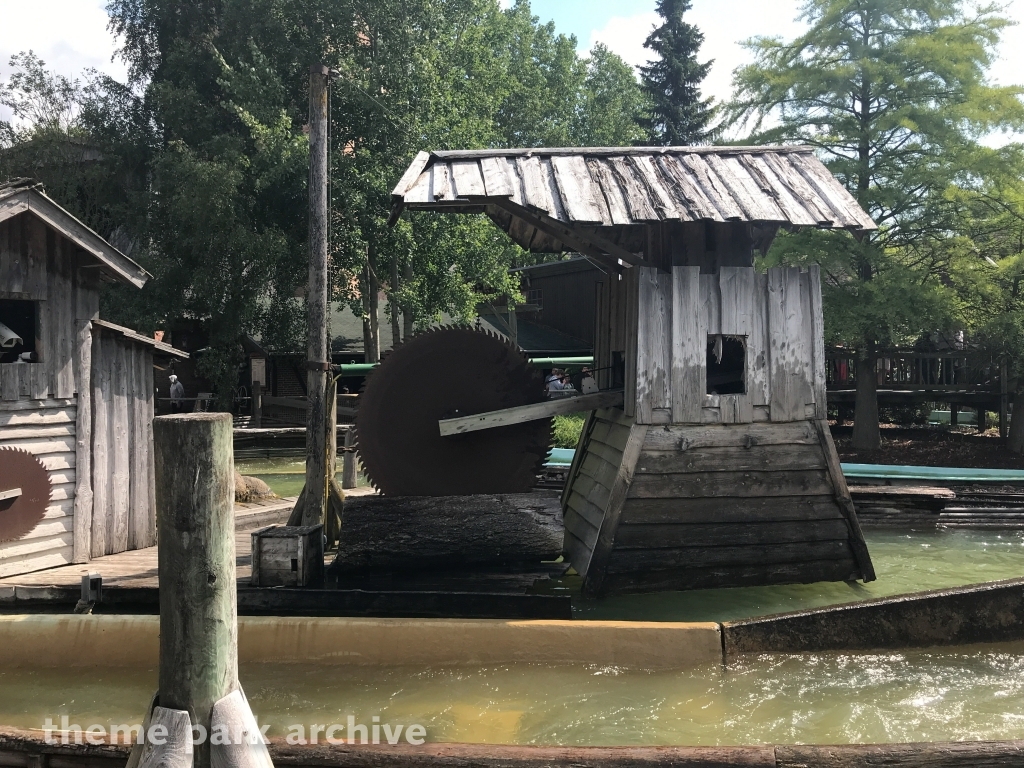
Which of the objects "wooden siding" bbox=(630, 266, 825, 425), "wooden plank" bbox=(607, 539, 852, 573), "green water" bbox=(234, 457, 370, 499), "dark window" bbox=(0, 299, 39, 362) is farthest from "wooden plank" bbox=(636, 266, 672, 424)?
"green water" bbox=(234, 457, 370, 499)

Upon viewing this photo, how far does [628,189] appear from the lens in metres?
8.34

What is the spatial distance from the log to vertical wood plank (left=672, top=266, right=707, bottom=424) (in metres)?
1.66

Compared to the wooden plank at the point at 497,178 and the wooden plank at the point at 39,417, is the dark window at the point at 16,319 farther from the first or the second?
the wooden plank at the point at 497,178

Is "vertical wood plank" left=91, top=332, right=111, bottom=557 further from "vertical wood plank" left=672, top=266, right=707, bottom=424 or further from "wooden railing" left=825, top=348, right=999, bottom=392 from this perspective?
"wooden railing" left=825, top=348, right=999, bottom=392

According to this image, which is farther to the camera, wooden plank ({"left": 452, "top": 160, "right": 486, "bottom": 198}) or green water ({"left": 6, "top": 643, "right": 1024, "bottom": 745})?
wooden plank ({"left": 452, "top": 160, "right": 486, "bottom": 198})

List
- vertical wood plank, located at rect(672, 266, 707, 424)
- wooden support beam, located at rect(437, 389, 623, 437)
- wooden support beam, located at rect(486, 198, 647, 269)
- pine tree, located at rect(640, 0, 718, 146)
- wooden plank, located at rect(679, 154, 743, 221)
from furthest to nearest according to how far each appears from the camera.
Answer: pine tree, located at rect(640, 0, 718, 146)
wooden support beam, located at rect(437, 389, 623, 437)
vertical wood plank, located at rect(672, 266, 707, 424)
wooden support beam, located at rect(486, 198, 647, 269)
wooden plank, located at rect(679, 154, 743, 221)

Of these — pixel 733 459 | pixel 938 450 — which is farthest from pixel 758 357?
pixel 938 450

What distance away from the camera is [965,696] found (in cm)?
646

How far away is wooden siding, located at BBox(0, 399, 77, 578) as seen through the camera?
8406 millimetres

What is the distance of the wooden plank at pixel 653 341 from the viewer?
8367mm

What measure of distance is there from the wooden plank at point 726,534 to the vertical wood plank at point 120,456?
5591mm

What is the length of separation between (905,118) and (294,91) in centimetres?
1768

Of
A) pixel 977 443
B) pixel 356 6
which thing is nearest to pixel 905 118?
pixel 977 443

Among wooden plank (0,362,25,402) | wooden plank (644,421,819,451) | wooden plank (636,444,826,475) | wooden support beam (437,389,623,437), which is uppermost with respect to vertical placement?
wooden plank (0,362,25,402)
